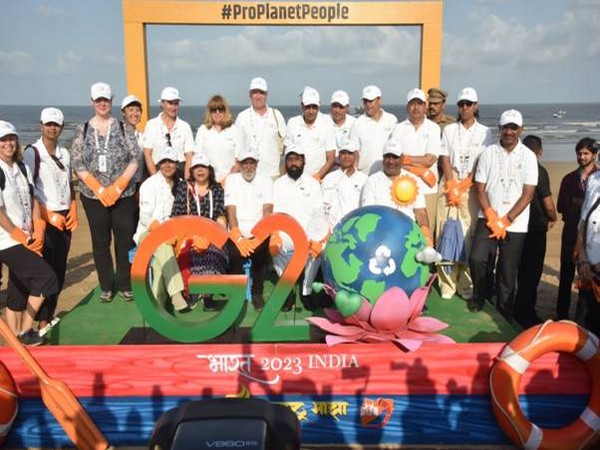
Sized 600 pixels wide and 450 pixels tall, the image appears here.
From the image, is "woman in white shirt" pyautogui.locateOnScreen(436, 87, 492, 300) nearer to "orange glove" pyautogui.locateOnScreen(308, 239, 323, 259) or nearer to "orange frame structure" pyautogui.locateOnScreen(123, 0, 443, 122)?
"orange glove" pyautogui.locateOnScreen(308, 239, 323, 259)

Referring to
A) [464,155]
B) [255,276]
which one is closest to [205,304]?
[255,276]

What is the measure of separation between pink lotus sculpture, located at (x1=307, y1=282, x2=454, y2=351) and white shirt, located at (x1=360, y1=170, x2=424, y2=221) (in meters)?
1.29

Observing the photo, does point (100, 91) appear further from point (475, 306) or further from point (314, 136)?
point (475, 306)

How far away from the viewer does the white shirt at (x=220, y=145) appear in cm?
626

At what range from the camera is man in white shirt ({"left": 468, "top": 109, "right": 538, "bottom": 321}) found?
5250 mm

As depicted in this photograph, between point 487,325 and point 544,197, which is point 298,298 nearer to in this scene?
point 487,325

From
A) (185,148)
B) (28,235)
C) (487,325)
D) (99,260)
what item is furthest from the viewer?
(185,148)

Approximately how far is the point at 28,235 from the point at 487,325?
4.12m

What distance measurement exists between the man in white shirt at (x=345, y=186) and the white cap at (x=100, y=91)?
2294mm

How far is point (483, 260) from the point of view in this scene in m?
5.49

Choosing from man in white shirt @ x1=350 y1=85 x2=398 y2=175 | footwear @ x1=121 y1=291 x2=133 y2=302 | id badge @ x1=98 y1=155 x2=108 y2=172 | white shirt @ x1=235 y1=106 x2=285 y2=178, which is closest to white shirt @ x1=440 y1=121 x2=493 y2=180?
man in white shirt @ x1=350 y1=85 x2=398 y2=175

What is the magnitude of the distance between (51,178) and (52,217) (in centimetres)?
36

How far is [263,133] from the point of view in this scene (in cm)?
659

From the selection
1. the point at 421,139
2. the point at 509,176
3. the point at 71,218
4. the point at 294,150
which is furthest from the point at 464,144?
the point at 71,218
